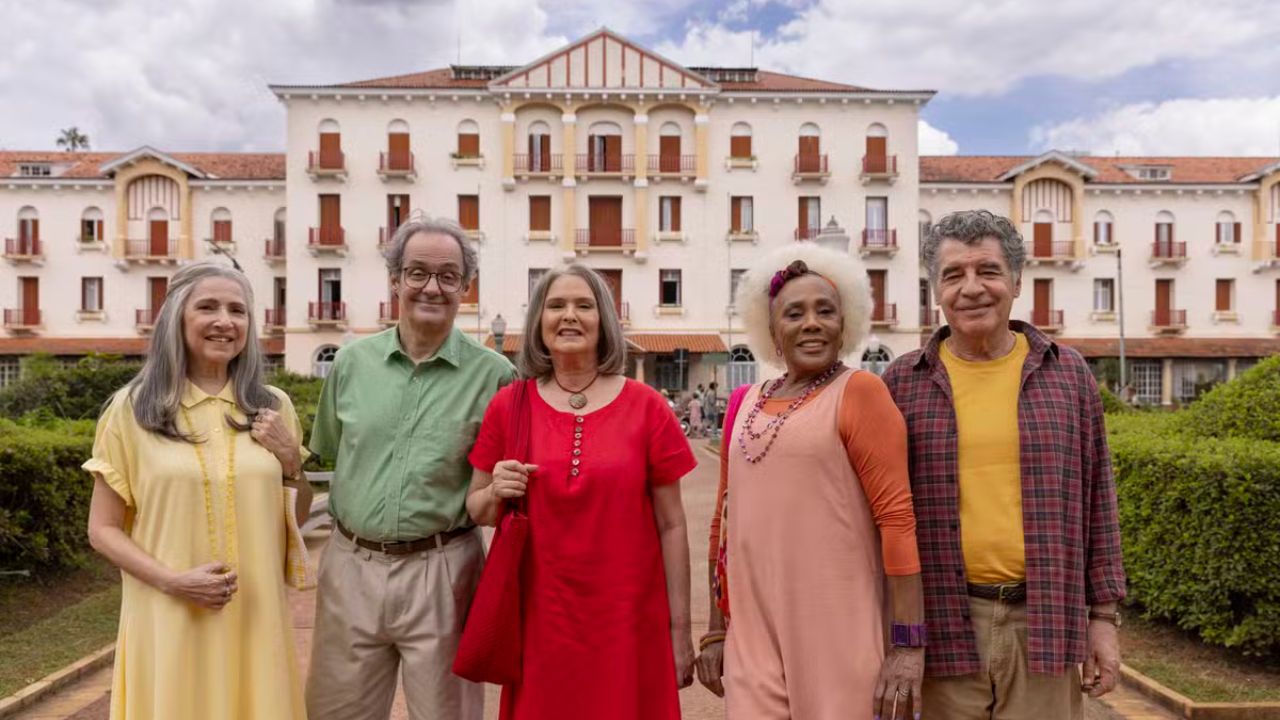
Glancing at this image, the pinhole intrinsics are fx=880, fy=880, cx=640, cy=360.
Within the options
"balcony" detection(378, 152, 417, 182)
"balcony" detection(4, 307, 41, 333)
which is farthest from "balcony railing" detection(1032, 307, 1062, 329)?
"balcony" detection(4, 307, 41, 333)

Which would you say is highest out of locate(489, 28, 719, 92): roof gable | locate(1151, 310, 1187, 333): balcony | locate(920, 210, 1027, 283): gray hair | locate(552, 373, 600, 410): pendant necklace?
locate(489, 28, 719, 92): roof gable

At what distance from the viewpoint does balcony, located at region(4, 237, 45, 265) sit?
117 ft

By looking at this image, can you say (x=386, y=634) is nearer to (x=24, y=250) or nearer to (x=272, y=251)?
(x=272, y=251)

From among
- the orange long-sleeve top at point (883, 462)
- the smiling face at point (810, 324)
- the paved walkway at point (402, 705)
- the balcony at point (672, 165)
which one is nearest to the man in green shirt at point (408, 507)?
the smiling face at point (810, 324)

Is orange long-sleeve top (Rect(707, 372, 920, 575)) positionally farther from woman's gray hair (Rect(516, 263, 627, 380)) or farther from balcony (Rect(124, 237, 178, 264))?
balcony (Rect(124, 237, 178, 264))

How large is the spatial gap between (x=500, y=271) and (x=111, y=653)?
95.3 ft

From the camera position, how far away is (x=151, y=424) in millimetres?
2824

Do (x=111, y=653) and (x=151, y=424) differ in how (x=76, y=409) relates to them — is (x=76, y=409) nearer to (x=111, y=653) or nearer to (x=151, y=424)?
(x=111, y=653)

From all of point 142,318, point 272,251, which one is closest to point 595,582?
point 272,251

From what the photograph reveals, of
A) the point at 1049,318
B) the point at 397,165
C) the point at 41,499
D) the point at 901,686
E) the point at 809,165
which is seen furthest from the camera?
the point at 1049,318

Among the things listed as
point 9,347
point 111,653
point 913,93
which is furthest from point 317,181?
point 111,653

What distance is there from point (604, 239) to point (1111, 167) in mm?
23692

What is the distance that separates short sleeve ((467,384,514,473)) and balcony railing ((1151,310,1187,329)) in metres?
41.2

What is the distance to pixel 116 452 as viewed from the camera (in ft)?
9.32
